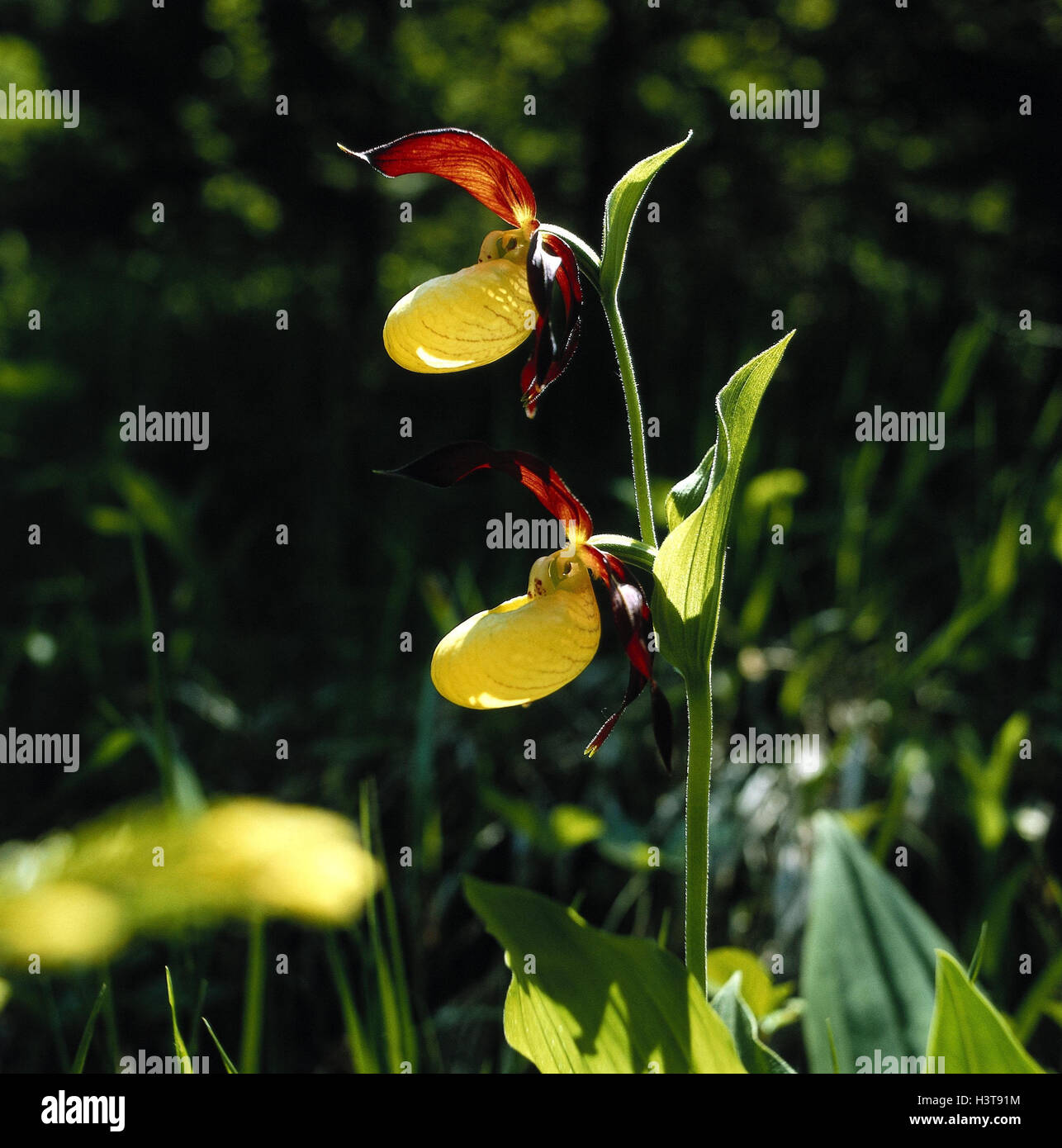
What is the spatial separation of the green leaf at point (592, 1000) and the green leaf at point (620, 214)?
0.49 meters

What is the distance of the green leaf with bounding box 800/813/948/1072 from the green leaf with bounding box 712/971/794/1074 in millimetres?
207

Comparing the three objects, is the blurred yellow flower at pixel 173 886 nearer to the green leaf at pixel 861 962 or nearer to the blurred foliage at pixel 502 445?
the blurred foliage at pixel 502 445

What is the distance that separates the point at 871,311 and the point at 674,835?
5.91 feet

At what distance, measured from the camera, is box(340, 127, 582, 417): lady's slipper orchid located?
2.44ft

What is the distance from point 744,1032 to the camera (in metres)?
0.81

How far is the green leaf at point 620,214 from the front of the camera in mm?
704

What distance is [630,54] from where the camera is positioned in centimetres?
312

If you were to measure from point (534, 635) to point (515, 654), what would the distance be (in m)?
0.02
